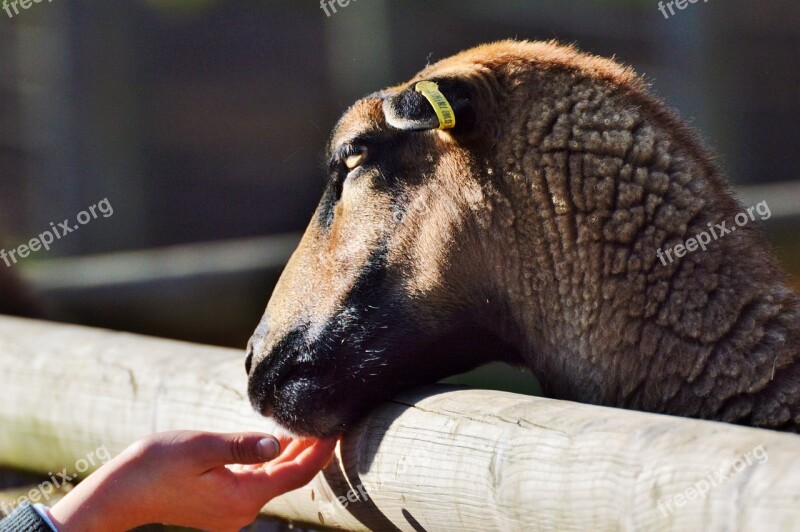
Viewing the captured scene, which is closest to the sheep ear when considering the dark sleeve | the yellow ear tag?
the yellow ear tag

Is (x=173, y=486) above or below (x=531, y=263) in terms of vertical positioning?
below

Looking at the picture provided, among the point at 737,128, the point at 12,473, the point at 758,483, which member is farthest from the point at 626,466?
the point at 737,128

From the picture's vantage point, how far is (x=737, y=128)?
10.6 meters

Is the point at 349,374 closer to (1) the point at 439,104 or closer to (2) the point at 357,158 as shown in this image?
(2) the point at 357,158

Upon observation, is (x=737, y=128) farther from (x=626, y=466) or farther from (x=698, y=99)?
(x=626, y=466)

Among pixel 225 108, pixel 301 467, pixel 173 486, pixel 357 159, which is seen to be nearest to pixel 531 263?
pixel 357 159

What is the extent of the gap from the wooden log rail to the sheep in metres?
0.21

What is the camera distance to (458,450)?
2.23 meters

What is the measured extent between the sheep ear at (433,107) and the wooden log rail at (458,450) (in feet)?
2.16

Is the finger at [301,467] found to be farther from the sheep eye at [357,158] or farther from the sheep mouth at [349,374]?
the sheep eye at [357,158]

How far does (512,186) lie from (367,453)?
75 centimetres

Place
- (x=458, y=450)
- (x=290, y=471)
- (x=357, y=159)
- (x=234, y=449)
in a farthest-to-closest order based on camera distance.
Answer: (x=357, y=159)
(x=290, y=471)
(x=234, y=449)
(x=458, y=450)

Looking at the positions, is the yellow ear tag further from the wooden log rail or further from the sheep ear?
the wooden log rail

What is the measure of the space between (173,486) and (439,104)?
1106 millimetres
